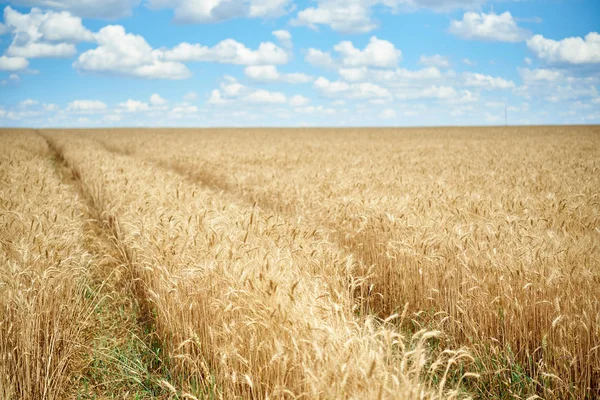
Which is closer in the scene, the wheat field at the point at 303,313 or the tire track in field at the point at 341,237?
the wheat field at the point at 303,313

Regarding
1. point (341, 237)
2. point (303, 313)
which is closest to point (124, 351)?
point (303, 313)

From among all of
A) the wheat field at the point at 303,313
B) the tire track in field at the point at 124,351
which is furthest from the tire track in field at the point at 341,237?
the tire track in field at the point at 124,351

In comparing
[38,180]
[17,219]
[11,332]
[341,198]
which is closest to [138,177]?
[38,180]

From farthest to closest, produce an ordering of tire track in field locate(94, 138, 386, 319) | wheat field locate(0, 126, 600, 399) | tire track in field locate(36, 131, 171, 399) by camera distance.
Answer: tire track in field locate(94, 138, 386, 319) → tire track in field locate(36, 131, 171, 399) → wheat field locate(0, 126, 600, 399)

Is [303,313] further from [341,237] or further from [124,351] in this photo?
[341,237]

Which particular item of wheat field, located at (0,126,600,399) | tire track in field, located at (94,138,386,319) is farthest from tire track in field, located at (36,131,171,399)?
tire track in field, located at (94,138,386,319)

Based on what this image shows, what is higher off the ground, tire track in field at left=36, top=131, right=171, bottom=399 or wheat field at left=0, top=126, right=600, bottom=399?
wheat field at left=0, top=126, right=600, bottom=399

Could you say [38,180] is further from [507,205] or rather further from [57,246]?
[507,205]

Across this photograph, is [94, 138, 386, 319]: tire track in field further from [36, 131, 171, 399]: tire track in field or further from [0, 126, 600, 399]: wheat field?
[36, 131, 171, 399]: tire track in field

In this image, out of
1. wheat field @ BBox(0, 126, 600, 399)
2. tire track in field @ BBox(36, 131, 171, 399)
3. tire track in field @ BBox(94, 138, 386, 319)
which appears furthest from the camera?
tire track in field @ BBox(94, 138, 386, 319)

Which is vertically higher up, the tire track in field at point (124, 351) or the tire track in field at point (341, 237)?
the tire track in field at point (341, 237)

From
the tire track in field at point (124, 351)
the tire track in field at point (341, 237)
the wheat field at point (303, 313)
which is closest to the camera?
the wheat field at point (303, 313)

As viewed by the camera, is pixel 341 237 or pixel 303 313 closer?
pixel 303 313

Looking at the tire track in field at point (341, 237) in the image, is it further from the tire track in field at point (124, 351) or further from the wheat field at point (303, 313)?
the tire track in field at point (124, 351)
